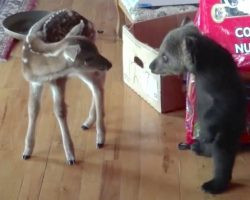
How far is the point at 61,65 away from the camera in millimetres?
1829

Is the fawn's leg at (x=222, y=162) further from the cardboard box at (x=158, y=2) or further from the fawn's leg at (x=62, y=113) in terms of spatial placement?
the cardboard box at (x=158, y=2)

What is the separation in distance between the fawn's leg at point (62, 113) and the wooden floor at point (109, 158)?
0.18 ft

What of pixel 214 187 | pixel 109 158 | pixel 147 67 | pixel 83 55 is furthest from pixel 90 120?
pixel 214 187

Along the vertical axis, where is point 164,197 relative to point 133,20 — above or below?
below

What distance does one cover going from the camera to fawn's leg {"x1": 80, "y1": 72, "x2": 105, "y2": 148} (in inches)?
77.9

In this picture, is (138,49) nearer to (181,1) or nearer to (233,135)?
(181,1)

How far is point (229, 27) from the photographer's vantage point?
1.99m

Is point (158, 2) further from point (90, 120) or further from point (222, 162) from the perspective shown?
point (222, 162)

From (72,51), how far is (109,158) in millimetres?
541

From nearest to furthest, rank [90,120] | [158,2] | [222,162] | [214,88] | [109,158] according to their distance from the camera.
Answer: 1. [214,88]
2. [222,162]
3. [109,158]
4. [90,120]
5. [158,2]

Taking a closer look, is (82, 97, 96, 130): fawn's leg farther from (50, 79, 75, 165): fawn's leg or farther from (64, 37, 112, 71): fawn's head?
(64, 37, 112, 71): fawn's head

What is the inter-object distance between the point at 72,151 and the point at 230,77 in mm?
716

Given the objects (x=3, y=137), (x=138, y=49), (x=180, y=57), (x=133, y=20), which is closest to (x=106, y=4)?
(x=133, y=20)

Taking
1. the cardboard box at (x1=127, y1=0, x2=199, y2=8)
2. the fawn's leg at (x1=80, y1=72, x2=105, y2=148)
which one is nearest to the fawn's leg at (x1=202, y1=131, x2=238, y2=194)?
the fawn's leg at (x1=80, y1=72, x2=105, y2=148)
